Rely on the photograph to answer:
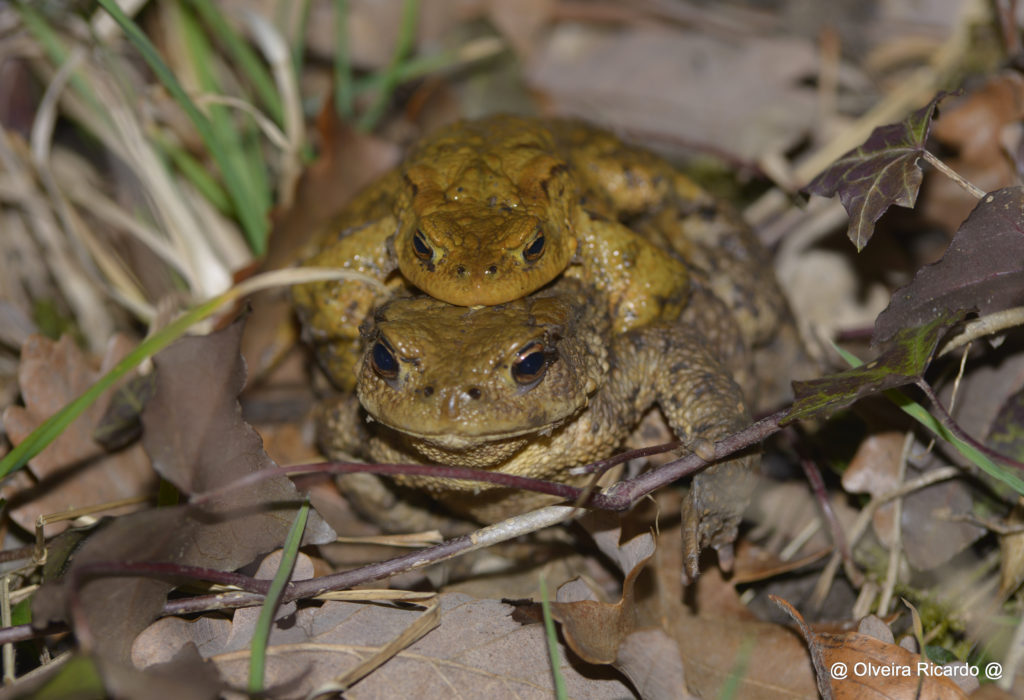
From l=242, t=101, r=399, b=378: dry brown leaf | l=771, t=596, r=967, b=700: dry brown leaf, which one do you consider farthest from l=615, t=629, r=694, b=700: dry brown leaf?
l=242, t=101, r=399, b=378: dry brown leaf

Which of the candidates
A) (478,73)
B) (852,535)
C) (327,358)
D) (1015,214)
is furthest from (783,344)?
(478,73)

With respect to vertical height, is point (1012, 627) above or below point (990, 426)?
below

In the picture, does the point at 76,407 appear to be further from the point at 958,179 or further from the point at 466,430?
the point at 958,179

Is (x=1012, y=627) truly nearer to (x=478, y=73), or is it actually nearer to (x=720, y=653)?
(x=720, y=653)

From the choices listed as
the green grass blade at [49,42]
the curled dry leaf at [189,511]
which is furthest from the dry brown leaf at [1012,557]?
the green grass blade at [49,42]

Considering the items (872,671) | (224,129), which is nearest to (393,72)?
(224,129)

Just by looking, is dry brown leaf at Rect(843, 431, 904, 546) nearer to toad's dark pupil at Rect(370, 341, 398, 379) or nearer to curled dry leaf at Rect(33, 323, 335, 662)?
toad's dark pupil at Rect(370, 341, 398, 379)
